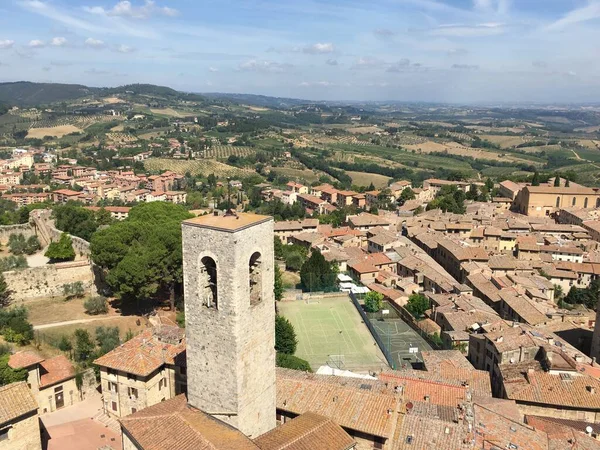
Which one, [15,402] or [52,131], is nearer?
[15,402]

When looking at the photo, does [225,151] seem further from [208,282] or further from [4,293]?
[208,282]

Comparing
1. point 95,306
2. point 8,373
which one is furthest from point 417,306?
point 8,373

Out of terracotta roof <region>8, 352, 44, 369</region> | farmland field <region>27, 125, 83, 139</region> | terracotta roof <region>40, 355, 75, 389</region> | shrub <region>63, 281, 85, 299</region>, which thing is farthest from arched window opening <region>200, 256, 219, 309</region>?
farmland field <region>27, 125, 83, 139</region>

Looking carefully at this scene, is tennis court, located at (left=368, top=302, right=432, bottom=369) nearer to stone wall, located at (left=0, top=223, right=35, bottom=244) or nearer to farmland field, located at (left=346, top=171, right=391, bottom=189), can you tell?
stone wall, located at (left=0, top=223, right=35, bottom=244)

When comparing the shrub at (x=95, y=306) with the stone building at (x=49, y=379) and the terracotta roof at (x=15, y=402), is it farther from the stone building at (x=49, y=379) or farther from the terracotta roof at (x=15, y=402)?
the terracotta roof at (x=15, y=402)

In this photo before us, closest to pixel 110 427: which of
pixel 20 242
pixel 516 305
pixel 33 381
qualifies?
pixel 33 381

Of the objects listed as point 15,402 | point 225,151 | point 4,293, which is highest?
point 15,402
